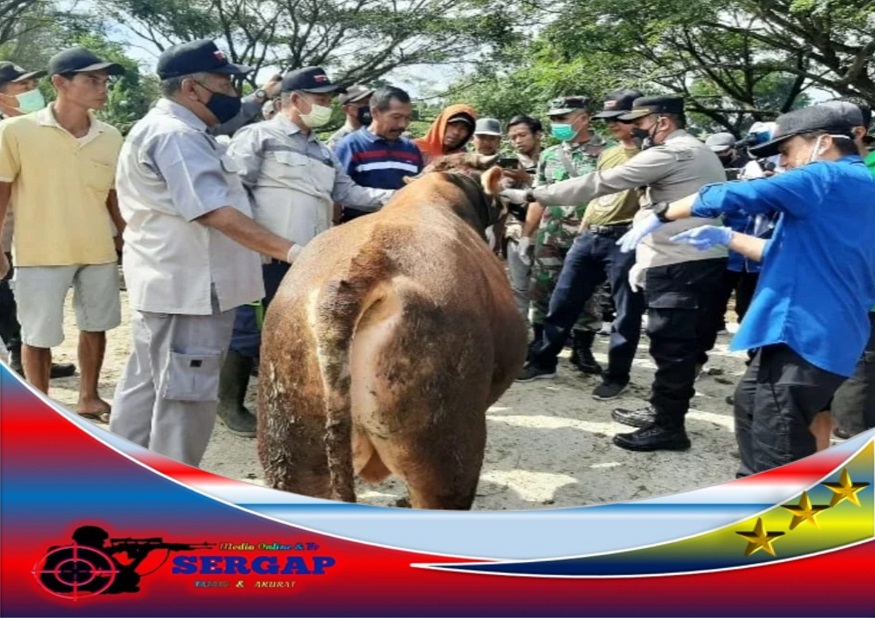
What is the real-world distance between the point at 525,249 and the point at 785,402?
3.99 meters

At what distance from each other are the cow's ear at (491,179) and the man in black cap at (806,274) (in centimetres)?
143

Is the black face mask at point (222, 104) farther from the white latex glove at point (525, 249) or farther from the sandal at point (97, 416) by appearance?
the white latex glove at point (525, 249)

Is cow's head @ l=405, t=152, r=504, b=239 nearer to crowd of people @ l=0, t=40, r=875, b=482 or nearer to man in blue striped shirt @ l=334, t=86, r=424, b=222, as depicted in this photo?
crowd of people @ l=0, t=40, r=875, b=482

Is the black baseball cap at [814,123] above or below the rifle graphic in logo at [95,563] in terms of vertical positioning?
above

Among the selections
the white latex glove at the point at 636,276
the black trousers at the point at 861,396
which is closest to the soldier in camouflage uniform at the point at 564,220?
the white latex glove at the point at 636,276

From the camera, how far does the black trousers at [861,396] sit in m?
4.66

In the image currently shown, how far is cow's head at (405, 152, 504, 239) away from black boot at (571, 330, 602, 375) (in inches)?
102

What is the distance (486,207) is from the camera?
15.5ft

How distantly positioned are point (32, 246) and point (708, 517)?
4.35m

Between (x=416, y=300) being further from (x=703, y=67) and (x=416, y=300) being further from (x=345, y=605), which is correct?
(x=703, y=67)

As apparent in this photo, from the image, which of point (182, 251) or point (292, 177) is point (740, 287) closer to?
point (292, 177)

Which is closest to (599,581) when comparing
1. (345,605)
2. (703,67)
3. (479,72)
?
(345,605)

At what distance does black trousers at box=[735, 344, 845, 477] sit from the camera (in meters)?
3.27

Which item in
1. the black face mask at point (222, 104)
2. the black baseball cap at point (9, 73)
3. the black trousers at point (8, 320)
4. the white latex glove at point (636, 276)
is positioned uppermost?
the black face mask at point (222, 104)
